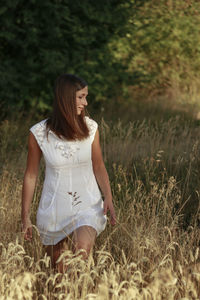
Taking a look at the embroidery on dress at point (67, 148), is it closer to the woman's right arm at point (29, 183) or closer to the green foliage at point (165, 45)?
the woman's right arm at point (29, 183)

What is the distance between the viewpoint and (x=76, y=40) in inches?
353

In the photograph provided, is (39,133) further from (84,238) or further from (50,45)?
(50,45)

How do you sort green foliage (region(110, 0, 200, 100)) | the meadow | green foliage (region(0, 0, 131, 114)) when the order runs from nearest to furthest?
the meadow, green foliage (region(0, 0, 131, 114)), green foliage (region(110, 0, 200, 100))

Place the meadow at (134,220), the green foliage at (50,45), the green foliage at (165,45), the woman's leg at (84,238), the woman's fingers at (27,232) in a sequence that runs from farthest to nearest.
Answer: the green foliage at (165,45), the green foliage at (50,45), the woman's fingers at (27,232), the woman's leg at (84,238), the meadow at (134,220)

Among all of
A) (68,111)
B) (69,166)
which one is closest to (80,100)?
(68,111)


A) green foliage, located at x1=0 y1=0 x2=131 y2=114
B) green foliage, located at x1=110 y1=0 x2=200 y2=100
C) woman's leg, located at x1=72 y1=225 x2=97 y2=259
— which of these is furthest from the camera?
green foliage, located at x1=110 y1=0 x2=200 y2=100

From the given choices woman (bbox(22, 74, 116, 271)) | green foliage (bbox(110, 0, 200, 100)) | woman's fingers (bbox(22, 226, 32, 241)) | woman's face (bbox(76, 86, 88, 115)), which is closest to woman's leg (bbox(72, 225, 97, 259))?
woman (bbox(22, 74, 116, 271))

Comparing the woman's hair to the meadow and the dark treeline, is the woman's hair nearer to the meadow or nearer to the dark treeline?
the meadow

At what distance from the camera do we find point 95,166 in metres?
3.83

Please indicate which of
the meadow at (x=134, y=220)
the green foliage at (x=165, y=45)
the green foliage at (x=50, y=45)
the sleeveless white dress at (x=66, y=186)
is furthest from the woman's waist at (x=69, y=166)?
the green foliage at (x=165, y=45)

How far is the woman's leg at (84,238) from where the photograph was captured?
3420 millimetres

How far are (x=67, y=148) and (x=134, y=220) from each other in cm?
121

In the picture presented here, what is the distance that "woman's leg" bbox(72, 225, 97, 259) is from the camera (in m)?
3.42

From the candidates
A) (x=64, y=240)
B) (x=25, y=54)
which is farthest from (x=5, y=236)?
(x=25, y=54)
